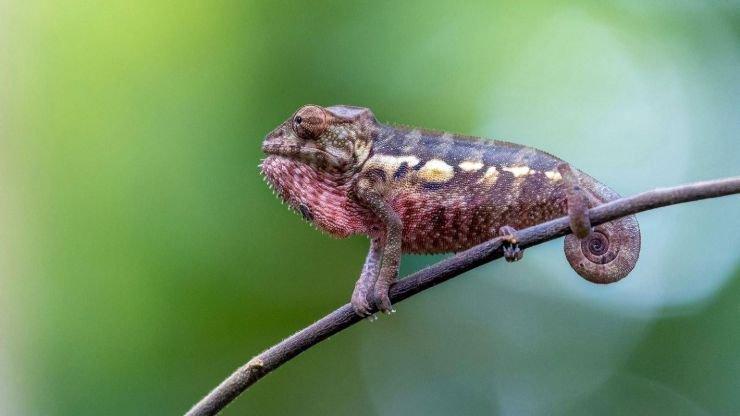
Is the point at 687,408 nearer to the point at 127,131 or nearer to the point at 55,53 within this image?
the point at 127,131

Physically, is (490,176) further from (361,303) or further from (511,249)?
(361,303)

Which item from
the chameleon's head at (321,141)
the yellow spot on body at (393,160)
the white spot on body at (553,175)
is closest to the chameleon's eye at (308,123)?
the chameleon's head at (321,141)

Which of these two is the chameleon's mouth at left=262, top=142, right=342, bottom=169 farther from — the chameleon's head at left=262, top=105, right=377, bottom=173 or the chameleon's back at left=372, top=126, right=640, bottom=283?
the chameleon's back at left=372, top=126, right=640, bottom=283

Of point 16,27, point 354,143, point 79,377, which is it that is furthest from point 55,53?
point 354,143

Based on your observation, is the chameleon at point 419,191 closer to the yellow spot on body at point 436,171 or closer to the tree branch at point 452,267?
the yellow spot on body at point 436,171

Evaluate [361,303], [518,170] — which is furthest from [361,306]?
[518,170]
